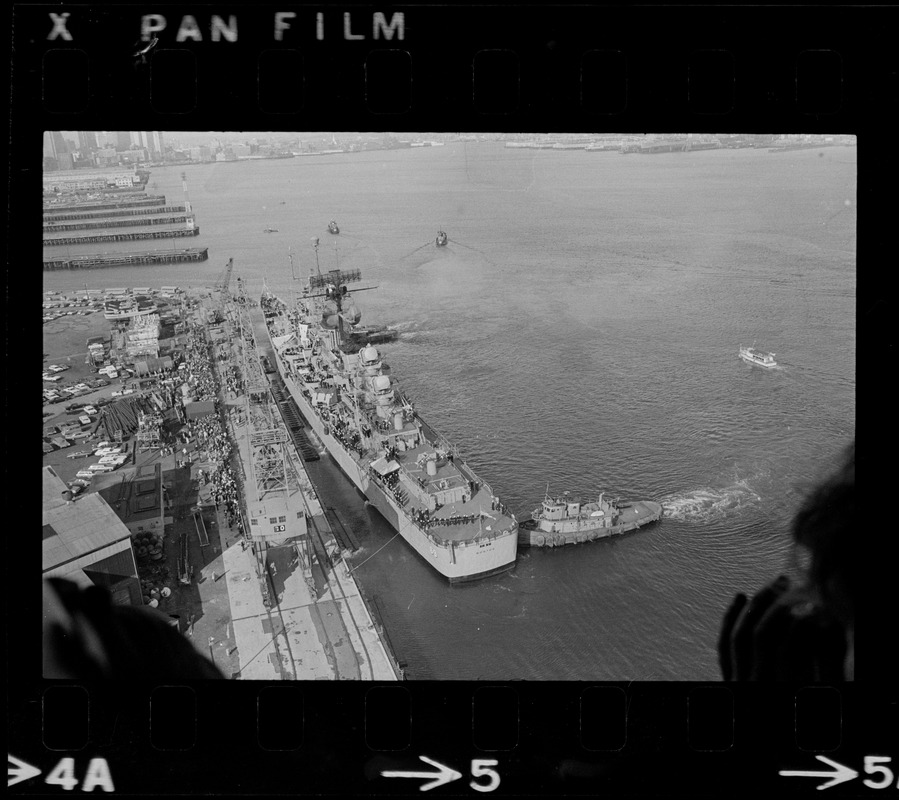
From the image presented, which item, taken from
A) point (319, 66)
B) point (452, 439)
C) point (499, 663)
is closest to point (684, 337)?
point (452, 439)

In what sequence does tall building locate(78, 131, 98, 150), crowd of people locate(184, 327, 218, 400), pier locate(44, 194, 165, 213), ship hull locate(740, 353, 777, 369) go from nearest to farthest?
tall building locate(78, 131, 98, 150) < pier locate(44, 194, 165, 213) < crowd of people locate(184, 327, 218, 400) < ship hull locate(740, 353, 777, 369)

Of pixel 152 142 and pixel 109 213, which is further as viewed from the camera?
pixel 109 213

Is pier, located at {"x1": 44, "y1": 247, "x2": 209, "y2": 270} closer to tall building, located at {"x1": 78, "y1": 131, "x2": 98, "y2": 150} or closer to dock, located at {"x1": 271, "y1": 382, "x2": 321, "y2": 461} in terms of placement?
tall building, located at {"x1": 78, "y1": 131, "x2": 98, "y2": 150}

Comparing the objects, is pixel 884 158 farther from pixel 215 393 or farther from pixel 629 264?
pixel 215 393

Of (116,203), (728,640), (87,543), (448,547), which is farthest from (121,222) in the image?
(728,640)

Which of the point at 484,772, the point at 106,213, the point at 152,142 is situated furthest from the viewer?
the point at 106,213

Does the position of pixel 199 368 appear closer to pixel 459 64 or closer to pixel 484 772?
pixel 459 64

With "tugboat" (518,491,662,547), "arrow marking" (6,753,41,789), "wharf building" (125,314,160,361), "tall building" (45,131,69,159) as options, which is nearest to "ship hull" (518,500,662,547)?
"tugboat" (518,491,662,547)

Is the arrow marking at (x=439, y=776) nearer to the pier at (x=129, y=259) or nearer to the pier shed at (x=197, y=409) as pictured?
the pier at (x=129, y=259)

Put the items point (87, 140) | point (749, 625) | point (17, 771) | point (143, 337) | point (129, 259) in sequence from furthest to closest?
point (129, 259) → point (143, 337) → point (749, 625) → point (87, 140) → point (17, 771)
